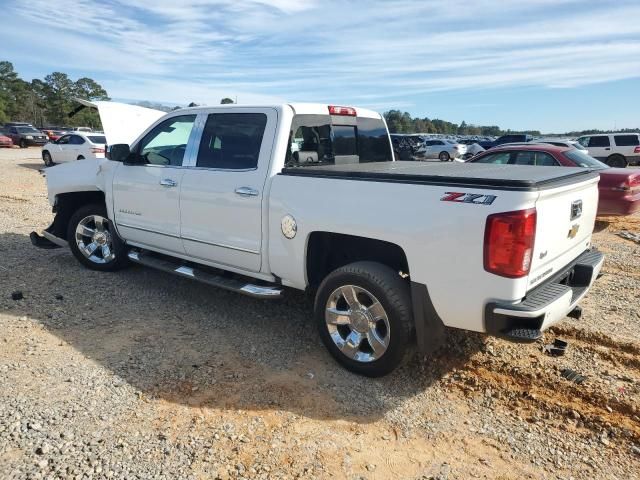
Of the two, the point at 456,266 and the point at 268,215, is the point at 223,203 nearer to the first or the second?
the point at 268,215

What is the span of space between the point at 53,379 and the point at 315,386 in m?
1.90

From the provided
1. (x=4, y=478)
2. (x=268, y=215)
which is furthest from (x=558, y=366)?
(x=4, y=478)

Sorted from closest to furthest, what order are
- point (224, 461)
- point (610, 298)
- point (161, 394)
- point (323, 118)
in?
point (224, 461), point (161, 394), point (323, 118), point (610, 298)

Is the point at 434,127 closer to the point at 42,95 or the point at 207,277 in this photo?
the point at 42,95

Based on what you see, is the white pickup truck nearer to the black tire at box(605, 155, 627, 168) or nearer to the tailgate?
the tailgate

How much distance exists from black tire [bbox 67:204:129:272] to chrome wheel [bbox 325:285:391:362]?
3143 millimetres

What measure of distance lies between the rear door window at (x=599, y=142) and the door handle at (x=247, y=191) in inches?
1002

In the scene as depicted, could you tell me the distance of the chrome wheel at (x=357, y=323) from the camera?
3.60m

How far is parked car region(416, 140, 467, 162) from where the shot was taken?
108 feet

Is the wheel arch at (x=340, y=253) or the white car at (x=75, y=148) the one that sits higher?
the white car at (x=75, y=148)

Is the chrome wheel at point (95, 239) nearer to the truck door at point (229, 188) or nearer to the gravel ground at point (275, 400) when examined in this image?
the gravel ground at point (275, 400)

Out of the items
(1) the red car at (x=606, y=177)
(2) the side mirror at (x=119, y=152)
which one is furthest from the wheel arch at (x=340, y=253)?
(1) the red car at (x=606, y=177)

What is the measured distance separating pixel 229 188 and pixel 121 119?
2954 millimetres

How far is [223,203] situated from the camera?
14.3ft
